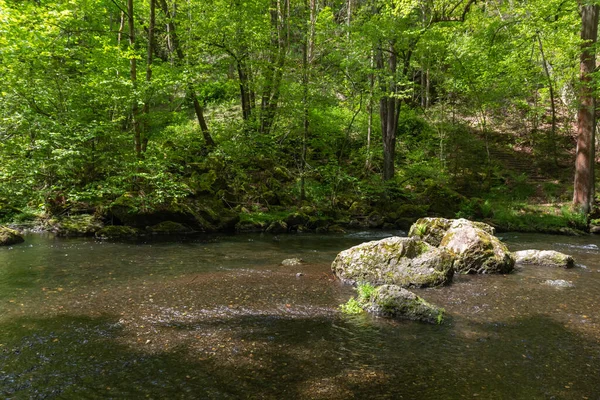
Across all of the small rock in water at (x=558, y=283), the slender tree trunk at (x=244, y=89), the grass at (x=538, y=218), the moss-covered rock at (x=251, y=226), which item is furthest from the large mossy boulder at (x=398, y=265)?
the slender tree trunk at (x=244, y=89)

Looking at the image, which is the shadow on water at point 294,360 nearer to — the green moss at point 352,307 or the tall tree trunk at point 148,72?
the green moss at point 352,307

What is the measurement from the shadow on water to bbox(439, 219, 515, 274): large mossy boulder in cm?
289

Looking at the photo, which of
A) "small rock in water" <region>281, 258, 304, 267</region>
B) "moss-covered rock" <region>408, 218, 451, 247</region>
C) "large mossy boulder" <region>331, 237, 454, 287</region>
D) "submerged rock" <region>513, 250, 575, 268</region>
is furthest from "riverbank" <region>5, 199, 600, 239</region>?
"large mossy boulder" <region>331, 237, 454, 287</region>

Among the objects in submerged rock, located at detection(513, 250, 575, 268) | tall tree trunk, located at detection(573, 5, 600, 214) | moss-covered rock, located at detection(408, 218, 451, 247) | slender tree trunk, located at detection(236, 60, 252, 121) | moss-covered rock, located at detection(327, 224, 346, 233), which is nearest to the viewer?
submerged rock, located at detection(513, 250, 575, 268)

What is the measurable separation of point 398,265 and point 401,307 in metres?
1.90

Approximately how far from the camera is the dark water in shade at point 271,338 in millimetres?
3574

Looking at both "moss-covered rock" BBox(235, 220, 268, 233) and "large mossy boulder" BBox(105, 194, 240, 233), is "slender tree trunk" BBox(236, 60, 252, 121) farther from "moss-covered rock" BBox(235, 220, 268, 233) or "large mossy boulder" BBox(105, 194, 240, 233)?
"moss-covered rock" BBox(235, 220, 268, 233)

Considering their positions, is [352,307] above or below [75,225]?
below

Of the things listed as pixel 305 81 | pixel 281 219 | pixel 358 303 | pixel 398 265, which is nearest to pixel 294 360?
pixel 358 303

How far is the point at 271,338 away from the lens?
15.3ft

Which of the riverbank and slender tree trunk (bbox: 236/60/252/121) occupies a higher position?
slender tree trunk (bbox: 236/60/252/121)

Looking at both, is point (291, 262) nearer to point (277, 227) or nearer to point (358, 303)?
point (358, 303)

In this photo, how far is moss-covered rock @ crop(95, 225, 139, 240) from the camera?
12.0m

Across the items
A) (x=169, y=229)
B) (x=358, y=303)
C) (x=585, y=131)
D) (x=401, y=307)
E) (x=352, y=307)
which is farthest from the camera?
(x=585, y=131)
